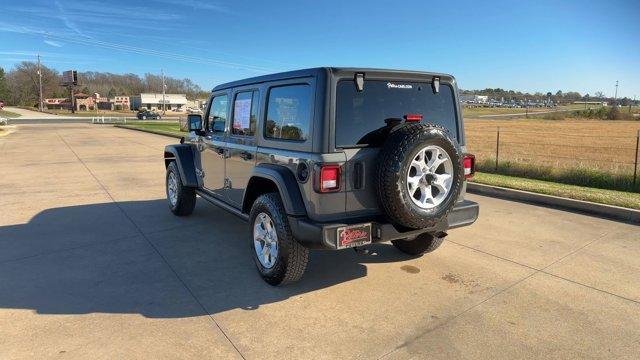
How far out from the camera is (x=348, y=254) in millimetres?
5066

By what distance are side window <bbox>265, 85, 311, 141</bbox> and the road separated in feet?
4.71

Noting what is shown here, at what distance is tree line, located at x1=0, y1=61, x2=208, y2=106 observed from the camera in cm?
12056

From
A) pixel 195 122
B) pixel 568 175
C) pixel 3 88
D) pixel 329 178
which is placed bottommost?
pixel 568 175

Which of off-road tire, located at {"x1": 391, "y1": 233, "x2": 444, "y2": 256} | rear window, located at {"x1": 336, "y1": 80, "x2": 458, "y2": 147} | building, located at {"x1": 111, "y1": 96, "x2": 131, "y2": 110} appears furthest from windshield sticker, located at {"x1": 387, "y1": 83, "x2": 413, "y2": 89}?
building, located at {"x1": 111, "y1": 96, "x2": 131, "y2": 110}

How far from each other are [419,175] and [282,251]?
1339mm

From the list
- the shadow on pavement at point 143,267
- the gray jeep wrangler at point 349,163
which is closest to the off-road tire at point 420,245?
the shadow on pavement at point 143,267

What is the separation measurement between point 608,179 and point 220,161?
7.97 m

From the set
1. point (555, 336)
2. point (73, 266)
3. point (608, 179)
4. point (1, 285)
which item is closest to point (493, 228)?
point (555, 336)

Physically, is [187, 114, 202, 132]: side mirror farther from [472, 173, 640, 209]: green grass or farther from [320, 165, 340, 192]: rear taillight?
[472, 173, 640, 209]: green grass

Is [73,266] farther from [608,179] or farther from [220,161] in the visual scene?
[608,179]

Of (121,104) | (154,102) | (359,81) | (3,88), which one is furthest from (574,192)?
(3,88)

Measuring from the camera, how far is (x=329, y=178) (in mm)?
3506

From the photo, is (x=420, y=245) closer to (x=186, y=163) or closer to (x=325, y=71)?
(x=325, y=71)

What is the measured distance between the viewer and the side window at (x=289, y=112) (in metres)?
3.72
